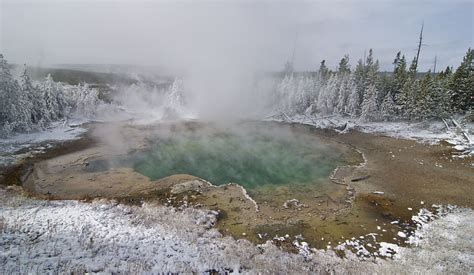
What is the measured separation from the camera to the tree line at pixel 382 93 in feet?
135

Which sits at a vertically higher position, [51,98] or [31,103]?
[51,98]

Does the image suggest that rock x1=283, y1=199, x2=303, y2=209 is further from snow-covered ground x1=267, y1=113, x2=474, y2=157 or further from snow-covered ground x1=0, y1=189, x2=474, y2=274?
snow-covered ground x1=267, y1=113, x2=474, y2=157

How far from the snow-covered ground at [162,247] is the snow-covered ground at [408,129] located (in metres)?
20.9

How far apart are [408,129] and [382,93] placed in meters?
9.57

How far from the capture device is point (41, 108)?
39.4 meters

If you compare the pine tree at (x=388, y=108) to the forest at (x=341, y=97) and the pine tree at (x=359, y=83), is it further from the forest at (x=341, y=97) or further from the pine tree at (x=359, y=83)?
the pine tree at (x=359, y=83)

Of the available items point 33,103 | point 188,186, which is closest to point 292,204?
point 188,186

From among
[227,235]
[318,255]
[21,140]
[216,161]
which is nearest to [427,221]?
[318,255]

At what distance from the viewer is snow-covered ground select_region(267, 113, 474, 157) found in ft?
111

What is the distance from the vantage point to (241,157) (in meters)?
32.4

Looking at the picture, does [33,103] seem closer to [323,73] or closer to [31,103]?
[31,103]

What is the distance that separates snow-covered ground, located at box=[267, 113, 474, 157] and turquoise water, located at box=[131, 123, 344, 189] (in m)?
7.24

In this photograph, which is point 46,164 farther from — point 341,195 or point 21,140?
point 341,195

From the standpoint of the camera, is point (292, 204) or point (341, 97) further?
point (341, 97)
